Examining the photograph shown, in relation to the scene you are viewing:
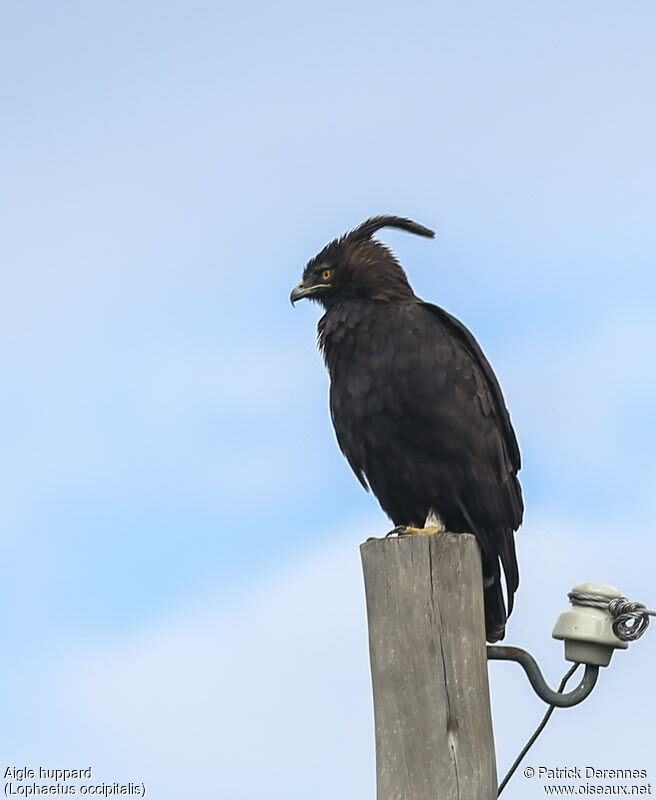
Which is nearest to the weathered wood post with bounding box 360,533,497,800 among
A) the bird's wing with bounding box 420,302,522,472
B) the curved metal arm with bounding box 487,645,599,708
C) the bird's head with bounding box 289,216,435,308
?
the curved metal arm with bounding box 487,645,599,708

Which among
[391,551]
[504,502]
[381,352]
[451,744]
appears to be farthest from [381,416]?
[451,744]

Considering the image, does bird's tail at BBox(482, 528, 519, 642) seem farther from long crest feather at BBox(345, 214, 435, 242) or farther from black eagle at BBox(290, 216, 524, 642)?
long crest feather at BBox(345, 214, 435, 242)

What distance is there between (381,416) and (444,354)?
1.37 feet

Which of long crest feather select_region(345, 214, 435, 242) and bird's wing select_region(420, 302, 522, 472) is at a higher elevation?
long crest feather select_region(345, 214, 435, 242)

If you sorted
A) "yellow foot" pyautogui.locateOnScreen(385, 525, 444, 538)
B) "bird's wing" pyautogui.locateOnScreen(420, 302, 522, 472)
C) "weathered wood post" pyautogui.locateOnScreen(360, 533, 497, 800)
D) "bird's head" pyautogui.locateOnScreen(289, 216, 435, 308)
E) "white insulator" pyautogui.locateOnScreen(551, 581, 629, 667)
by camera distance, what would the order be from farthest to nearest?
"bird's head" pyautogui.locateOnScreen(289, 216, 435, 308) < "bird's wing" pyautogui.locateOnScreen(420, 302, 522, 472) < "yellow foot" pyautogui.locateOnScreen(385, 525, 444, 538) < "white insulator" pyautogui.locateOnScreen(551, 581, 629, 667) < "weathered wood post" pyautogui.locateOnScreen(360, 533, 497, 800)

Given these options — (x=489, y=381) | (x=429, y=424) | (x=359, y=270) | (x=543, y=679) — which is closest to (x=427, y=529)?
(x=429, y=424)

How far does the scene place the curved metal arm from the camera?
4703 mm

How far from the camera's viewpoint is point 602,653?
4723 millimetres

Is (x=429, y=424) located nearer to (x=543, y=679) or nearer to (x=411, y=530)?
(x=411, y=530)

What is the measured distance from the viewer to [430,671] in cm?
417

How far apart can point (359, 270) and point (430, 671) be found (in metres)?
2.57

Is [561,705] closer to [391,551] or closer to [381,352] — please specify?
[391,551]

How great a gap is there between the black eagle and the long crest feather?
497mm

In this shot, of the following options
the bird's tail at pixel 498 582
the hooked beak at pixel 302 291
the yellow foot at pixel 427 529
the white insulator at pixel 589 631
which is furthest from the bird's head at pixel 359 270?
the white insulator at pixel 589 631
